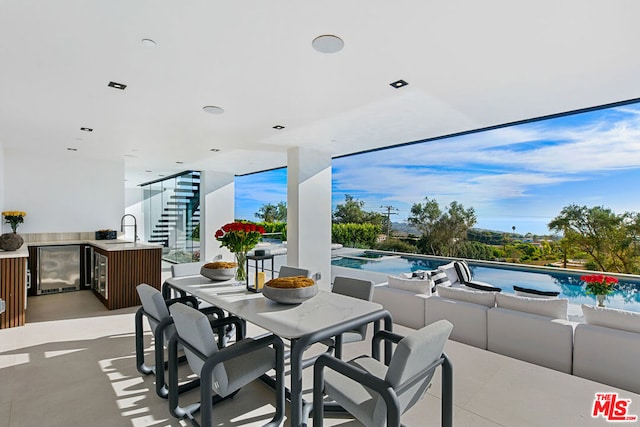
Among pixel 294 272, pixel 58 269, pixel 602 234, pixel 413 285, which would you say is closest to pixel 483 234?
pixel 602 234

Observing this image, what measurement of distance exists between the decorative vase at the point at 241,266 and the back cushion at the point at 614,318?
2.88 metres

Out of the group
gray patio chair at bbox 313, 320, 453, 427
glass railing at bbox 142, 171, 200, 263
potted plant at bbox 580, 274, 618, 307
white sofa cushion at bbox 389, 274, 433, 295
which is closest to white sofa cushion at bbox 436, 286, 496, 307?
white sofa cushion at bbox 389, 274, 433, 295

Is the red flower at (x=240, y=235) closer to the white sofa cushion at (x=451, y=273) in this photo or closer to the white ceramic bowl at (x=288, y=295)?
the white ceramic bowl at (x=288, y=295)

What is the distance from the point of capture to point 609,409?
2.17 m

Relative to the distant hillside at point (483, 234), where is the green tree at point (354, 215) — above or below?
above

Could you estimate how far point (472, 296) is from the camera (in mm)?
3268

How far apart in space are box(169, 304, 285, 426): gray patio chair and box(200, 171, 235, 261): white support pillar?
6417 millimetres

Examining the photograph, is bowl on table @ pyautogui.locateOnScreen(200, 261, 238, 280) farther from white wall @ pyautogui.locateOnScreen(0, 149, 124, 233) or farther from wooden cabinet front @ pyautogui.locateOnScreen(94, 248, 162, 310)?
white wall @ pyautogui.locateOnScreen(0, 149, 124, 233)

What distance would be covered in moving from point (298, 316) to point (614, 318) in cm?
256

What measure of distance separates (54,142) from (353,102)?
4729 mm

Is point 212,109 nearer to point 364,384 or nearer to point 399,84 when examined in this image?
point 399,84

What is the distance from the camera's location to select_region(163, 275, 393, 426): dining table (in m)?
1.57

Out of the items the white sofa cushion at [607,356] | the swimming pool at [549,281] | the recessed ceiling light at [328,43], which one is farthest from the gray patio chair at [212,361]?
the swimming pool at [549,281]

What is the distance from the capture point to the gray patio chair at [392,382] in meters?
1.36
